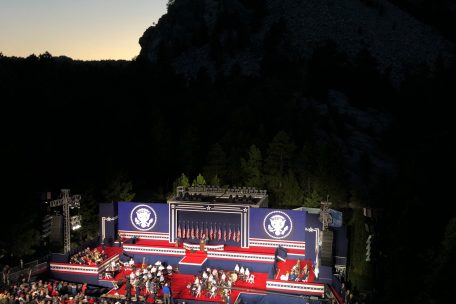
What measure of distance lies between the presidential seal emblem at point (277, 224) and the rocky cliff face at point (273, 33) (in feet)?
206

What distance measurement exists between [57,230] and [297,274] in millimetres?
15365

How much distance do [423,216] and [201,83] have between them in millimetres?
54135

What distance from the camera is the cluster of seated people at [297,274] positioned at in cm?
2669

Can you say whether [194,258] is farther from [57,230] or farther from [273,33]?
[273,33]

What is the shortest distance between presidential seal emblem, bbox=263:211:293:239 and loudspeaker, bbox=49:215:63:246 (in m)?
13.4

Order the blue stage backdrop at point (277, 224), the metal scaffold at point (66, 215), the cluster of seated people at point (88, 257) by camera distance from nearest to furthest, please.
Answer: the cluster of seated people at point (88, 257), the metal scaffold at point (66, 215), the blue stage backdrop at point (277, 224)

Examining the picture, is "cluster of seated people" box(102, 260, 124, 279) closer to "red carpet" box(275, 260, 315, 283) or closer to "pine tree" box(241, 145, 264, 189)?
"red carpet" box(275, 260, 315, 283)

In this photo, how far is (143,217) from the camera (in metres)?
33.8

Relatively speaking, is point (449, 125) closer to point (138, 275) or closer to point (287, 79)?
point (287, 79)

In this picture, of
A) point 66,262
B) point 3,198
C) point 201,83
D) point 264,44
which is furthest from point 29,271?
point 264,44

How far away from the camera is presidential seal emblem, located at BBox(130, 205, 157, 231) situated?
33625mm

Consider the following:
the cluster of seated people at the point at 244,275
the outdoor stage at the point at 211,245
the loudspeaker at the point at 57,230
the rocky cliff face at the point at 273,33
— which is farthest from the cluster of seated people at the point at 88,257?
the rocky cliff face at the point at 273,33

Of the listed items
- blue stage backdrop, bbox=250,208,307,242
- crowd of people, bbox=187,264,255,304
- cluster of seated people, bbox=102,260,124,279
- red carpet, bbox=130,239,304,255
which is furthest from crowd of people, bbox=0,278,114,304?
blue stage backdrop, bbox=250,208,307,242

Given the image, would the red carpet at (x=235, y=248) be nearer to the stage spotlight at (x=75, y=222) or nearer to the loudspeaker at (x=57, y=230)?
the stage spotlight at (x=75, y=222)
